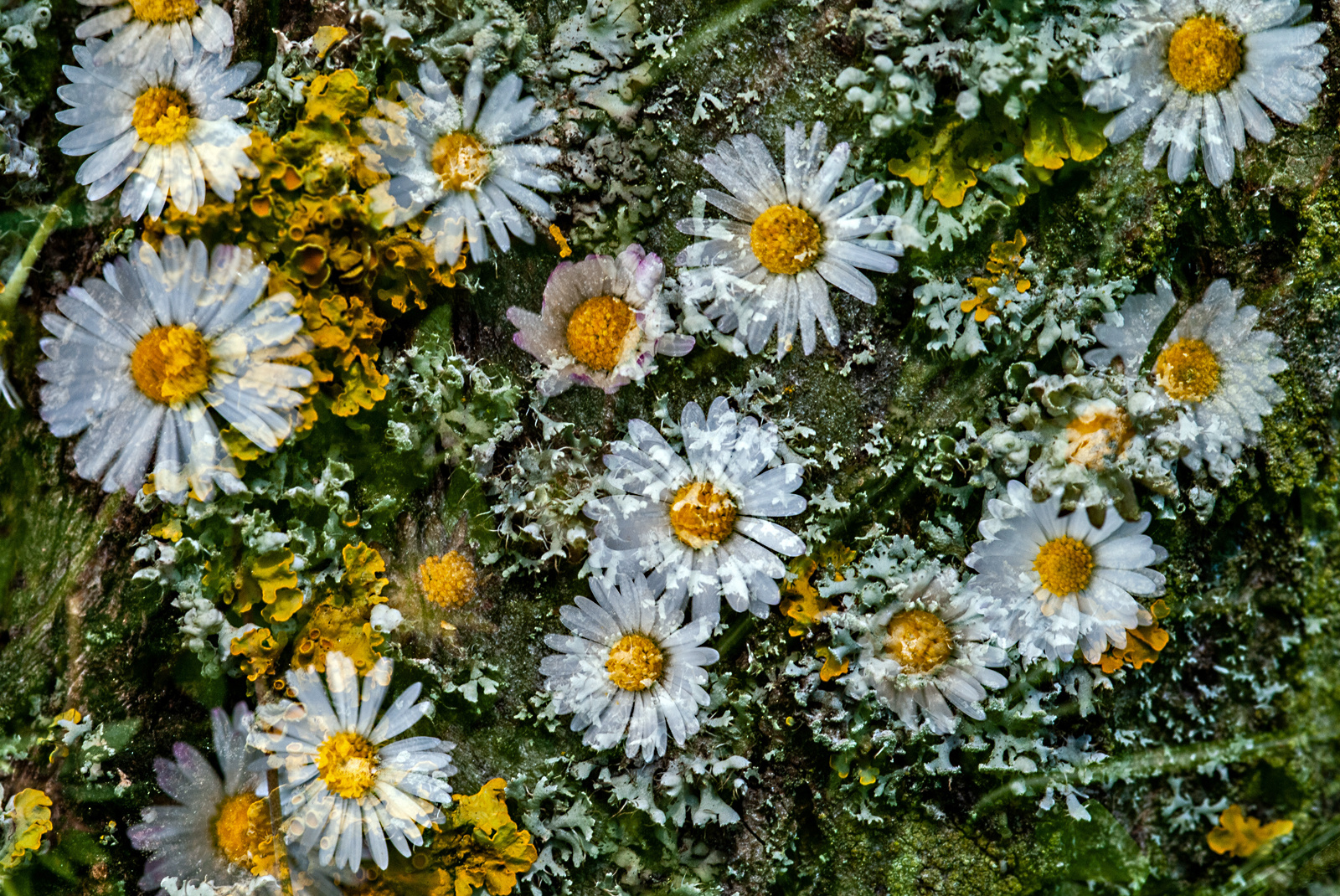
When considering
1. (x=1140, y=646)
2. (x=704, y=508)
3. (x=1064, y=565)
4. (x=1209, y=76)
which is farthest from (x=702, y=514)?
(x=1209, y=76)

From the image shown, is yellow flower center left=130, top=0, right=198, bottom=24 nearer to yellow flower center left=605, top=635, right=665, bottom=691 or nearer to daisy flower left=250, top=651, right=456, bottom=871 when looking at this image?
daisy flower left=250, top=651, right=456, bottom=871

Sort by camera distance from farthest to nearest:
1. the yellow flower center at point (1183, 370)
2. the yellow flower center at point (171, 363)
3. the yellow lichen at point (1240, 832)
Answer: the yellow lichen at point (1240, 832) → the yellow flower center at point (1183, 370) → the yellow flower center at point (171, 363)

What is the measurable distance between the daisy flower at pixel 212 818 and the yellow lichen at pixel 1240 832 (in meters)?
1.47

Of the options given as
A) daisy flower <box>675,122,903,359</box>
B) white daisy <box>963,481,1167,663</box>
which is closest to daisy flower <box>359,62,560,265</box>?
daisy flower <box>675,122,903,359</box>

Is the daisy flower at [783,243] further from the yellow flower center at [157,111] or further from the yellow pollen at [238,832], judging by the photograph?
the yellow pollen at [238,832]

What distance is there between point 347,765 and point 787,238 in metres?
0.98

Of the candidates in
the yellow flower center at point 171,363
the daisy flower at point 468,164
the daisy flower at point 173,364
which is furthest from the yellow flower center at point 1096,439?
the yellow flower center at point 171,363

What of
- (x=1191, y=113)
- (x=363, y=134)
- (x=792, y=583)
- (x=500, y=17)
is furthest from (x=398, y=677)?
(x=1191, y=113)

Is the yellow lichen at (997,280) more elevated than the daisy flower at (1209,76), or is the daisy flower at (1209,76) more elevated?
the daisy flower at (1209,76)

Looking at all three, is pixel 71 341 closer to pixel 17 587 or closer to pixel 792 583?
pixel 17 587

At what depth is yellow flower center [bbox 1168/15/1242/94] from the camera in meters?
1.30

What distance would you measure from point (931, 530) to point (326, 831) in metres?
0.97

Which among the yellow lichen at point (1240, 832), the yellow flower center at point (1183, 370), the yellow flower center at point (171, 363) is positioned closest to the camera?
the yellow flower center at point (171, 363)

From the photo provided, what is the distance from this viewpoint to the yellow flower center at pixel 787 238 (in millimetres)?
1320
